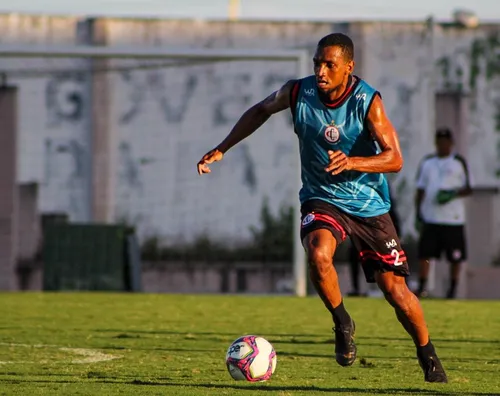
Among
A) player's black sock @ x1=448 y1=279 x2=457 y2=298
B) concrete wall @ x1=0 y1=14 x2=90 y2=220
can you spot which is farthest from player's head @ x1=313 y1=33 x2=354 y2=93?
concrete wall @ x1=0 y1=14 x2=90 y2=220

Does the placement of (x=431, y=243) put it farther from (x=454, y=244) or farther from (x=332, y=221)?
(x=332, y=221)

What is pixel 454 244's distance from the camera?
17.4 metres

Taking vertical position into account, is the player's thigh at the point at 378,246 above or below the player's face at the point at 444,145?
below

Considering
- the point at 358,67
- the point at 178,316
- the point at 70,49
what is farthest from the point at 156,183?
the point at 178,316

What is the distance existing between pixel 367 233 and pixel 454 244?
32.0 ft

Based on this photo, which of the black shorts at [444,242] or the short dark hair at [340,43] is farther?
the black shorts at [444,242]

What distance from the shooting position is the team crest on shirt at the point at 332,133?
7789mm

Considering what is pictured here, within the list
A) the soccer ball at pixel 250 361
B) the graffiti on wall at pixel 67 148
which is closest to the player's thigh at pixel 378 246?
the soccer ball at pixel 250 361

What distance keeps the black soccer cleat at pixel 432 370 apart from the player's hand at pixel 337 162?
124 centimetres

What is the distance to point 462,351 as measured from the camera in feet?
32.3

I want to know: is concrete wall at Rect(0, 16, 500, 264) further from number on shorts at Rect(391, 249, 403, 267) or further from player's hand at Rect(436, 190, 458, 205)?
number on shorts at Rect(391, 249, 403, 267)

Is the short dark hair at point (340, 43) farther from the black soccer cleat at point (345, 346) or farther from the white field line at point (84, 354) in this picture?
the white field line at point (84, 354)

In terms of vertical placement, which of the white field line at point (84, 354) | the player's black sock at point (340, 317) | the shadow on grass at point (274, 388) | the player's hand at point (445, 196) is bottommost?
the white field line at point (84, 354)

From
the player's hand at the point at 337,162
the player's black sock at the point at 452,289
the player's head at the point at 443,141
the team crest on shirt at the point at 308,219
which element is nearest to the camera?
the player's hand at the point at 337,162
